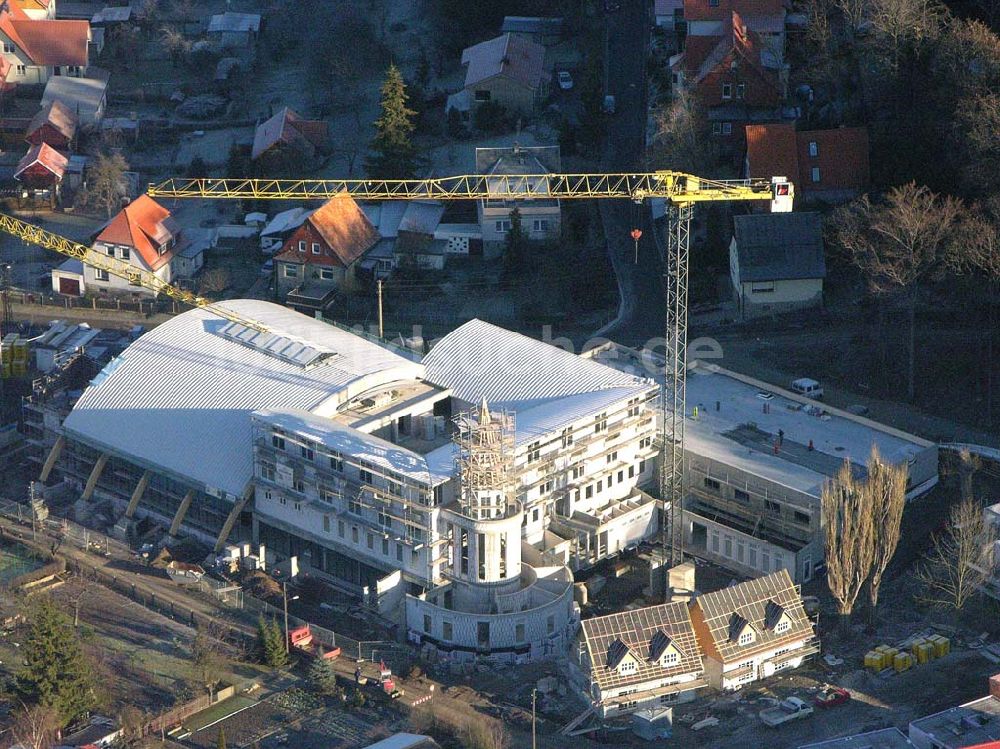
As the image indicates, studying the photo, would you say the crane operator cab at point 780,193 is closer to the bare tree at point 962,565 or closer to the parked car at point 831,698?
the bare tree at point 962,565

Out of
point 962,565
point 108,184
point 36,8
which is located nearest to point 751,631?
point 962,565

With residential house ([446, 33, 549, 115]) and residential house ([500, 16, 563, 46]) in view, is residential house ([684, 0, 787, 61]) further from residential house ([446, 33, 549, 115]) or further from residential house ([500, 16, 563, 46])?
residential house ([500, 16, 563, 46])

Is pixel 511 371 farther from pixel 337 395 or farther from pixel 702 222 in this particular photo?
pixel 702 222

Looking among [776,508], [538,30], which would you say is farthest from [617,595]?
[538,30]

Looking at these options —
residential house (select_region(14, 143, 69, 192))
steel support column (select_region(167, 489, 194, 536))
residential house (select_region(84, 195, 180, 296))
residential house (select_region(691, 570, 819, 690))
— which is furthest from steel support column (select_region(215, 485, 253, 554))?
residential house (select_region(14, 143, 69, 192))

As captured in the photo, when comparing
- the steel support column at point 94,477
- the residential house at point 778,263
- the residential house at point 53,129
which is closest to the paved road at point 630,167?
the residential house at point 778,263

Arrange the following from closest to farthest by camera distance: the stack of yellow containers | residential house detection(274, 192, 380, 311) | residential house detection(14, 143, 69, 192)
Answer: the stack of yellow containers, residential house detection(274, 192, 380, 311), residential house detection(14, 143, 69, 192)
